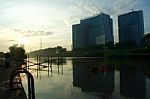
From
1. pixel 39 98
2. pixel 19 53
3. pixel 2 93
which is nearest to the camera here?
pixel 2 93

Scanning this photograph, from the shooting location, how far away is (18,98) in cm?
2130

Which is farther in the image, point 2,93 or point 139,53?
point 139,53

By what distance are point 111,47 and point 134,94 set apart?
517ft

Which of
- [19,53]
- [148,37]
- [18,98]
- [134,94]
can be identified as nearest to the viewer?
[18,98]

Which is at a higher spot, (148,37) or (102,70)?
(148,37)

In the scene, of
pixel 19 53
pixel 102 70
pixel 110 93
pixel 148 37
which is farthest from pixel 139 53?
pixel 110 93

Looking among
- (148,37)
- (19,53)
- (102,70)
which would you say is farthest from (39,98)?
(148,37)

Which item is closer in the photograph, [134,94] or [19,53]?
[134,94]

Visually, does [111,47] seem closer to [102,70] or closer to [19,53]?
[19,53]

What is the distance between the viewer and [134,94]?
28.5 m

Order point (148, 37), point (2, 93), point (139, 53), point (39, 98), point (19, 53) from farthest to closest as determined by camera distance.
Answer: point (148, 37) → point (139, 53) → point (19, 53) → point (39, 98) → point (2, 93)

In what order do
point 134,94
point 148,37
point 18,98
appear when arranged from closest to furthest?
1. point 18,98
2. point 134,94
3. point 148,37

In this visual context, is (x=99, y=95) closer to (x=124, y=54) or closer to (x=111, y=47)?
(x=124, y=54)

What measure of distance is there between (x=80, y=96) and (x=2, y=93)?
27.9 feet
